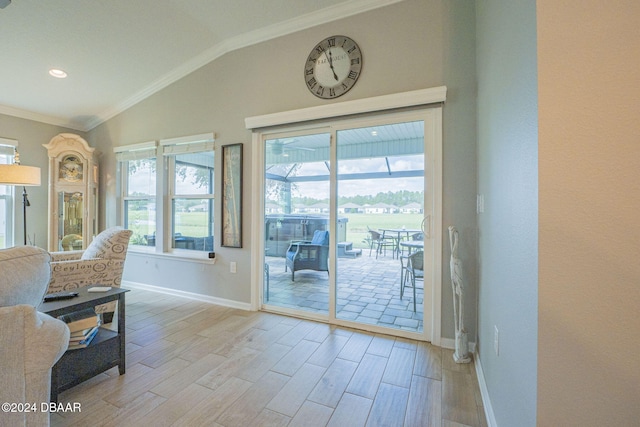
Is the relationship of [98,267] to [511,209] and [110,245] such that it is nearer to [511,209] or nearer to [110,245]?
[110,245]

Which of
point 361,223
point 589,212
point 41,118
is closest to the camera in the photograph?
point 589,212

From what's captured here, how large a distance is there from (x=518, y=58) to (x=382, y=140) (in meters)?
1.66

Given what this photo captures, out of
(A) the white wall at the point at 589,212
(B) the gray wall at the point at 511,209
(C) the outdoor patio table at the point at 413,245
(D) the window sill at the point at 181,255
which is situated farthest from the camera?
(D) the window sill at the point at 181,255

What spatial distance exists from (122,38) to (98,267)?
8.19 ft

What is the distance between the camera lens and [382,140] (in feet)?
8.95

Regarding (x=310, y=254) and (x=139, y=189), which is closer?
(x=310, y=254)

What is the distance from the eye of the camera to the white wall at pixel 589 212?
78 centimetres

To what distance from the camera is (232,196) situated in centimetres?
336

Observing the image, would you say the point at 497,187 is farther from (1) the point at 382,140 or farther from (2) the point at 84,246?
(2) the point at 84,246

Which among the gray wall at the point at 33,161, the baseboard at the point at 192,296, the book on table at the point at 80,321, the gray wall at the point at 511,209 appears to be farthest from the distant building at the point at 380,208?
the gray wall at the point at 33,161

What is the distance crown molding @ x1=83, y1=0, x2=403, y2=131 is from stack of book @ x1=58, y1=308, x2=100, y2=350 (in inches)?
123

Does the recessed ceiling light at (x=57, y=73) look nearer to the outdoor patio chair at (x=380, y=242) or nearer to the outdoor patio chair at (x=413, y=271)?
the outdoor patio chair at (x=380, y=242)

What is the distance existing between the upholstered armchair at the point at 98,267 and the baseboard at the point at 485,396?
3.13 m

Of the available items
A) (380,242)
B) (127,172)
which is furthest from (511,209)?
(127,172)
